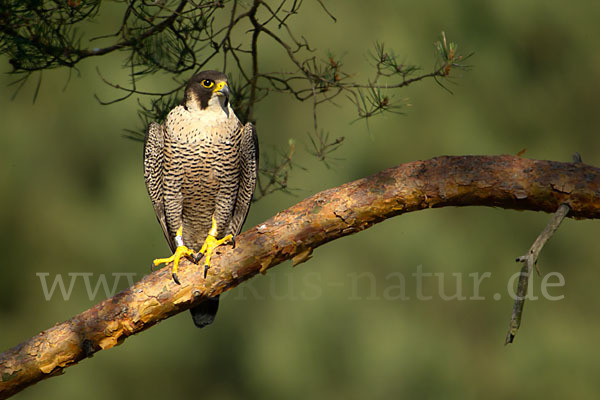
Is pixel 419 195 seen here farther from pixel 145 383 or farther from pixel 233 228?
pixel 145 383

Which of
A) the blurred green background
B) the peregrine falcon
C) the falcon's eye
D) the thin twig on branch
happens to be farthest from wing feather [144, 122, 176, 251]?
the blurred green background

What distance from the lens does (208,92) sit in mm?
3268

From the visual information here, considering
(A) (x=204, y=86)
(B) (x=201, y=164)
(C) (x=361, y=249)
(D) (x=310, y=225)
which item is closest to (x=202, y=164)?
(B) (x=201, y=164)

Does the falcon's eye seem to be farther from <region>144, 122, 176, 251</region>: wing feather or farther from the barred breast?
<region>144, 122, 176, 251</region>: wing feather

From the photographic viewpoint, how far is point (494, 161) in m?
2.44

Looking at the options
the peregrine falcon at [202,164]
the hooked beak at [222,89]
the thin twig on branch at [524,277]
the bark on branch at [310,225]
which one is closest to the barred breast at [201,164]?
the peregrine falcon at [202,164]

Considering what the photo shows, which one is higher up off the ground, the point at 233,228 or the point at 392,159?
the point at 392,159

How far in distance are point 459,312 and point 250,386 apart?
3.12 meters

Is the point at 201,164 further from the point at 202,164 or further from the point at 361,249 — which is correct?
the point at 361,249

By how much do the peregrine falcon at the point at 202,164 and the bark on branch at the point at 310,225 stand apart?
1.77 ft

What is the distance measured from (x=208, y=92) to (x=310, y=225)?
107 centimetres

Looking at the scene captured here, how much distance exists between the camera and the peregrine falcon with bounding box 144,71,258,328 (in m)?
3.29

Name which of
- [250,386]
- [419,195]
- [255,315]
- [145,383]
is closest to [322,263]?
[255,315]

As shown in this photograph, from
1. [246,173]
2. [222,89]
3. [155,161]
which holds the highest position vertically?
[222,89]
